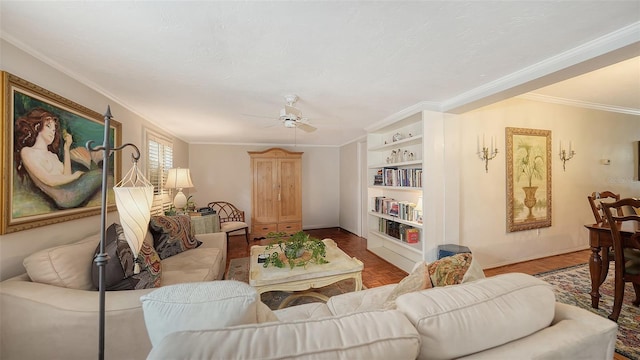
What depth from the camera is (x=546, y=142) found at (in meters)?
3.37

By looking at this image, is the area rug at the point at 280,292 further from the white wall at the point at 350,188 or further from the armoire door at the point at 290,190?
the white wall at the point at 350,188

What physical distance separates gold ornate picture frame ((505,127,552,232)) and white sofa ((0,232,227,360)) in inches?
162

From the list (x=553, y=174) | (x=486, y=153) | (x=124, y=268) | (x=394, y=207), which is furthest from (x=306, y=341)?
(x=553, y=174)

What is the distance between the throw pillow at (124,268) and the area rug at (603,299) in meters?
3.40

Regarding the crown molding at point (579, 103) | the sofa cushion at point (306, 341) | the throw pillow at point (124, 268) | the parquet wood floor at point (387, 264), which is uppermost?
the crown molding at point (579, 103)

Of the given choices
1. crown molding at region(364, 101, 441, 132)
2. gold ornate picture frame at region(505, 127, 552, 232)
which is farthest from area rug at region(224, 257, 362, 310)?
gold ornate picture frame at region(505, 127, 552, 232)

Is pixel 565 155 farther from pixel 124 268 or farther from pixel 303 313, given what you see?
pixel 124 268

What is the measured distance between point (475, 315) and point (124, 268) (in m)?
2.00

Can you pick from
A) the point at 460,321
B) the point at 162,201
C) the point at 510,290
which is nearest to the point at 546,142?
the point at 510,290

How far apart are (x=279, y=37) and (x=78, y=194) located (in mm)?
2065

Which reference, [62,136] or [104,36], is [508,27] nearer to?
[104,36]

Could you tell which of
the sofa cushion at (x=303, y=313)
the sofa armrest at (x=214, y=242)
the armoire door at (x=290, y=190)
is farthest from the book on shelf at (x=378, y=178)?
the sofa cushion at (x=303, y=313)

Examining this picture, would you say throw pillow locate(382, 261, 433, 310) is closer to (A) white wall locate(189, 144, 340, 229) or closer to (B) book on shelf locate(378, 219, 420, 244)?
(B) book on shelf locate(378, 219, 420, 244)

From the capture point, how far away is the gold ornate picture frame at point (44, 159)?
139 centimetres
